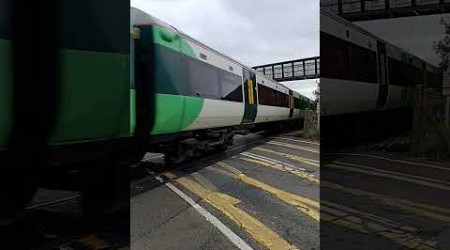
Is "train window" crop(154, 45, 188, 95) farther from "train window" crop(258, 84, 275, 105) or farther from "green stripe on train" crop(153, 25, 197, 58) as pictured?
"train window" crop(258, 84, 275, 105)

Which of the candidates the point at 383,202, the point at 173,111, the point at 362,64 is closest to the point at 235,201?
the point at 173,111

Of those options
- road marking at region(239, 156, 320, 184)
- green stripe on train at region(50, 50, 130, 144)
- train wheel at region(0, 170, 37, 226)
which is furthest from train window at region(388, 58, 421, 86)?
train wheel at region(0, 170, 37, 226)

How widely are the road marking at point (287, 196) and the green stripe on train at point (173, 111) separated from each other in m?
0.26

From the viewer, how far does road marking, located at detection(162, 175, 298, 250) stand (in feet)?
5.16

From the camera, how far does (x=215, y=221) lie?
63.5 inches

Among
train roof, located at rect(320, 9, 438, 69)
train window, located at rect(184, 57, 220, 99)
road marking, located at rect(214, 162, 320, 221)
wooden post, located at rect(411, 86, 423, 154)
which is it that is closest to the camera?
train window, located at rect(184, 57, 220, 99)

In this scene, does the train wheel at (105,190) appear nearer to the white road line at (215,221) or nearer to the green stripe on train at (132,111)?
the green stripe on train at (132,111)

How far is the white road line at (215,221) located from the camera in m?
1.51

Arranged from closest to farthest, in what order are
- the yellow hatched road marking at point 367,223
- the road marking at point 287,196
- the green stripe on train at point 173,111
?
the green stripe on train at point 173,111 → the road marking at point 287,196 → the yellow hatched road marking at point 367,223

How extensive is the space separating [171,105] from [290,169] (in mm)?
748

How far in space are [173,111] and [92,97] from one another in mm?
379

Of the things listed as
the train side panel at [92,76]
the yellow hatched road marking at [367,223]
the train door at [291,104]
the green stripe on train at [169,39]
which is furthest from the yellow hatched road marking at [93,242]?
the train door at [291,104]

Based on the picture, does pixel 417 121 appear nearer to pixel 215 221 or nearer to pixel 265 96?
pixel 265 96

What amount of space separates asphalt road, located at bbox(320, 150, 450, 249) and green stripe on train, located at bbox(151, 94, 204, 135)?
50 cm
